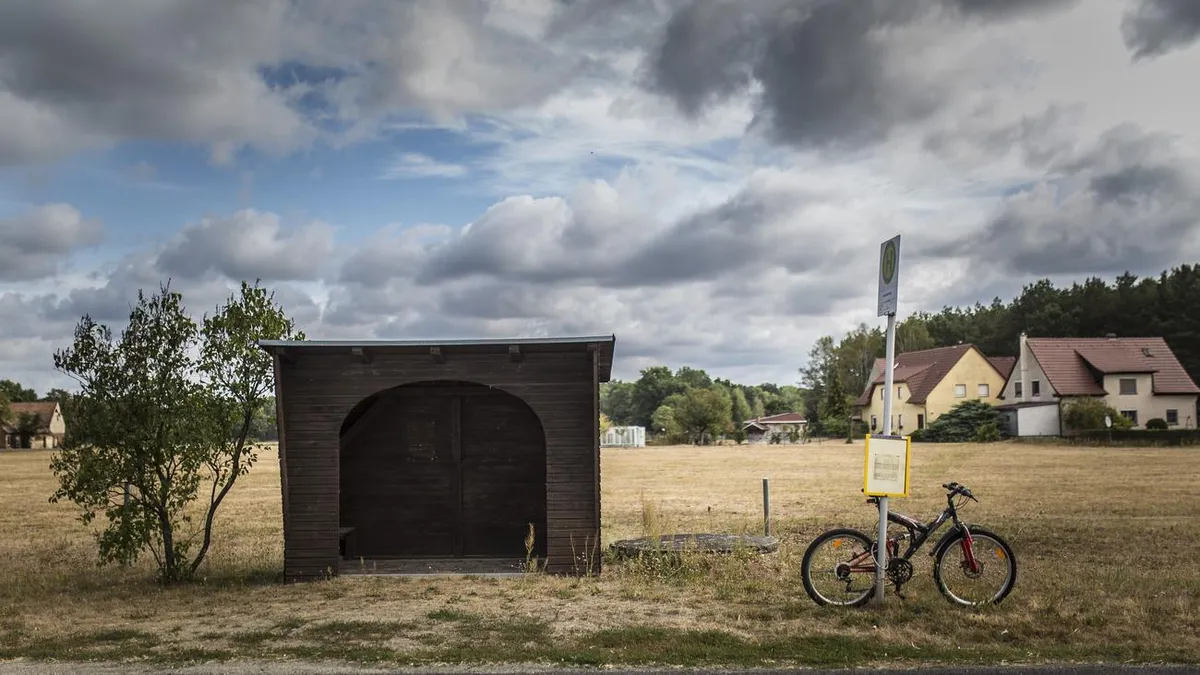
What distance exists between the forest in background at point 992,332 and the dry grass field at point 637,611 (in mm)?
58972

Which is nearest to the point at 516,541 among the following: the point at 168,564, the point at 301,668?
the point at 168,564

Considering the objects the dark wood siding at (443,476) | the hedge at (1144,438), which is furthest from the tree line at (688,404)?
the dark wood siding at (443,476)

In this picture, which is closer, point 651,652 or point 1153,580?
point 651,652

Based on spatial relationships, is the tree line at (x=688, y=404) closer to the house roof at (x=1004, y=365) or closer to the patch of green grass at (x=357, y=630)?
the house roof at (x=1004, y=365)

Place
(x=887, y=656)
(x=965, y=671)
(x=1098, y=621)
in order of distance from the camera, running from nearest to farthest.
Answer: (x=965, y=671)
(x=887, y=656)
(x=1098, y=621)

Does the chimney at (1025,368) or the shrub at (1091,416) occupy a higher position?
the chimney at (1025,368)

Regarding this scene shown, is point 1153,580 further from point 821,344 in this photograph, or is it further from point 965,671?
point 821,344

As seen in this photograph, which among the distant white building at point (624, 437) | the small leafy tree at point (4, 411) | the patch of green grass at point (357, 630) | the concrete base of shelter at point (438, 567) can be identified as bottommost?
the distant white building at point (624, 437)

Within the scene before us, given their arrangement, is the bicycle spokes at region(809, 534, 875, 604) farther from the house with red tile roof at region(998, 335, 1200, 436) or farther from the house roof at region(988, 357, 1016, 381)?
the house roof at region(988, 357, 1016, 381)

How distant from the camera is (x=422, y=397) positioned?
1458 centimetres

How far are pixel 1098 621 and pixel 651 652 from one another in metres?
4.13

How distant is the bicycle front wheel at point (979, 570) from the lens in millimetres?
9711

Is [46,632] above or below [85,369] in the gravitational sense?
below

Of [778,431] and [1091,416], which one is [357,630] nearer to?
[1091,416]
